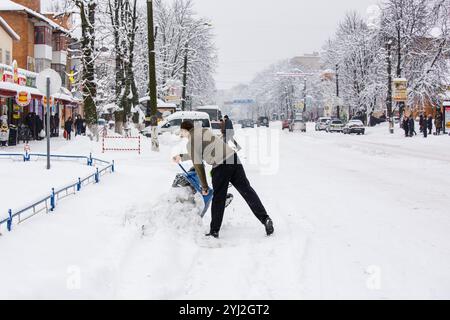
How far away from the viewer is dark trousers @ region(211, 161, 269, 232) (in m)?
7.66

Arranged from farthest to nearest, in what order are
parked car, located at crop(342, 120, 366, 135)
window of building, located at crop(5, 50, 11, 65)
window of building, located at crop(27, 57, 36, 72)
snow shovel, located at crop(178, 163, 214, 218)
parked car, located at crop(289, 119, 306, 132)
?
parked car, located at crop(289, 119, 306, 132) → parked car, located at crop(342, 120, 366, 135) → window of building, located at crop(27, 57, 36, 72) → window of building, located at crop(5, 50, 11, 65) → snow shovel, located at crop(178, 163, 214, 218)

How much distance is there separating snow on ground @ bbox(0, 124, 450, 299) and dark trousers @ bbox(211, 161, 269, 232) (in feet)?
0.99

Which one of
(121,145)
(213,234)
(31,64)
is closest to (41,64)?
(31,64)

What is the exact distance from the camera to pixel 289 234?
7836 millimetres

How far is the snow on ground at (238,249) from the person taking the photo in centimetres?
531

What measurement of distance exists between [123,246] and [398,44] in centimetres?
4704

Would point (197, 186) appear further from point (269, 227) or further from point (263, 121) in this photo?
point (263, 121)

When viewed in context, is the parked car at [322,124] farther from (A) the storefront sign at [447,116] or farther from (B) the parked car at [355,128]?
(A) the storefront sign at [447,116]

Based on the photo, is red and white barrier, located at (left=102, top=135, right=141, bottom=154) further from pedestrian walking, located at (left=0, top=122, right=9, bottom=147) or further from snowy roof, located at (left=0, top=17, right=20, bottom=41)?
snowy roof, located at (left=0, top=17, right=20, bottom=41)

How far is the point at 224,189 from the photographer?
25.4ft

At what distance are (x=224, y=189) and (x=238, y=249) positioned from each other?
99cm

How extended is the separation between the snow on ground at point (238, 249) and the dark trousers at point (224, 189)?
0.30 m

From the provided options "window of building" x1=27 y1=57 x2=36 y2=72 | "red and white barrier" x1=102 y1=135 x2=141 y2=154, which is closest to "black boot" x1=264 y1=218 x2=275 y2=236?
"red and white barrier" x1=102 y1=135 x2=141 y2=154
